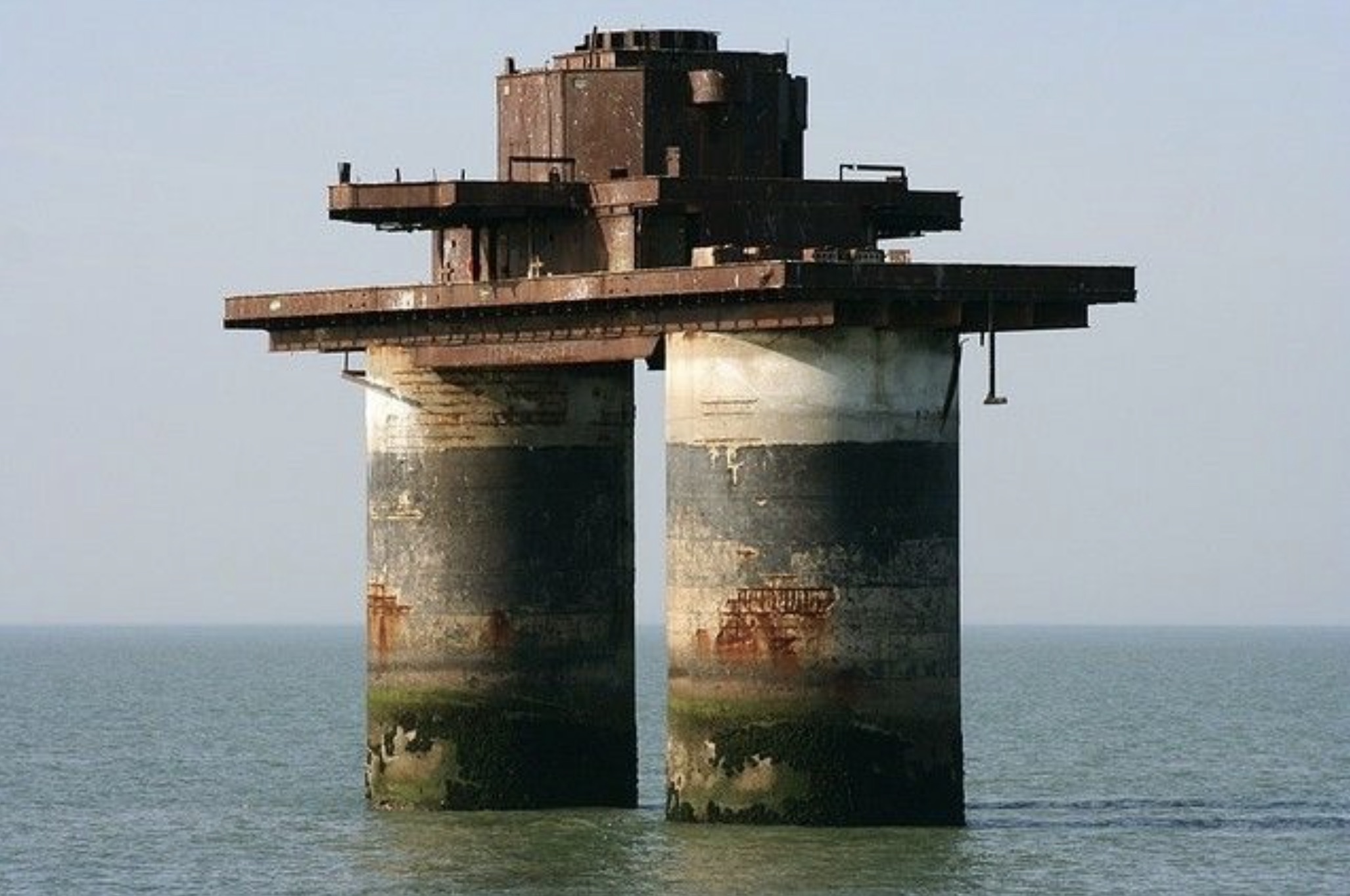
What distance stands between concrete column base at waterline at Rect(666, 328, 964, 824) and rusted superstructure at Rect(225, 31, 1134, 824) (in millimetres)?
41

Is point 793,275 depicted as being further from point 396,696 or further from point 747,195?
point 396,696

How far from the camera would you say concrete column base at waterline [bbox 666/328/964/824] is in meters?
64.6

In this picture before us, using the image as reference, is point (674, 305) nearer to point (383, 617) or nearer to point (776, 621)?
point (776, 621)

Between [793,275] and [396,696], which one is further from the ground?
[793,275]

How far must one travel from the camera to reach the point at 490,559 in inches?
2798

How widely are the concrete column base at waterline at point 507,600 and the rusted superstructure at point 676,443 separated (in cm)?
4

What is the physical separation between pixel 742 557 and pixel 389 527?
360 inches

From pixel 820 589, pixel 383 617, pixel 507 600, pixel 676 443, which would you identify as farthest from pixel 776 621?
pixel 383 617

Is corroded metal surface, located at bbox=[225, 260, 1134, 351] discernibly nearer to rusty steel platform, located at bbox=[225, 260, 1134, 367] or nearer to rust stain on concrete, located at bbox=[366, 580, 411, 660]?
rusty steel platform, located at bbox=[225, 260, 1134, 367]

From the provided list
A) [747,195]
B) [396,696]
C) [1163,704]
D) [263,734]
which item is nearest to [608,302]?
[747,195]

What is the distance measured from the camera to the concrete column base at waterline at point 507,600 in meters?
71.0

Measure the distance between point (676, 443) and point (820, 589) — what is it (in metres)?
3.55

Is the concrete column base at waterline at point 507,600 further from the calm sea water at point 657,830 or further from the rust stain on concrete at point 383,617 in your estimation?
the calm sea water at point 657,830

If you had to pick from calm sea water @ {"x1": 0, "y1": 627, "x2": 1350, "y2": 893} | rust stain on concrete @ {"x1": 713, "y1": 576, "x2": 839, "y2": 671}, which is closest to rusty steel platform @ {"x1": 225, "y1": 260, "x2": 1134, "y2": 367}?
rust stain on concrete @ {"x1": 713, "y1": 576, "x2": 839, "y2": 671}
